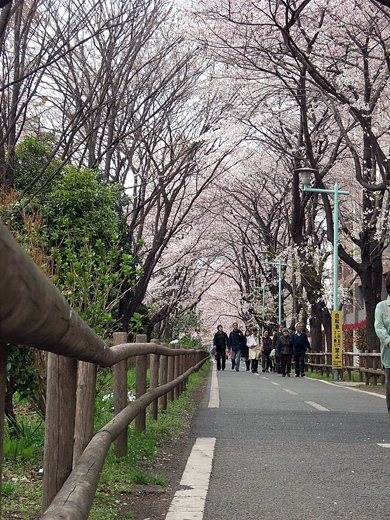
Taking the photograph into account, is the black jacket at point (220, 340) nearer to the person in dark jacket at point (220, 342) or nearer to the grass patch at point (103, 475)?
the person in dark jacket at point (220, 342)

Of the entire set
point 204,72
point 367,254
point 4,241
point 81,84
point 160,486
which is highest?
point 204,72

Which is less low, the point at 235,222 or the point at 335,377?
the point at 235,222

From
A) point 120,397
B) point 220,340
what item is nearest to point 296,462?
point 120,397

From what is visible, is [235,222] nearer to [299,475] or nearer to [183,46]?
[183,46]

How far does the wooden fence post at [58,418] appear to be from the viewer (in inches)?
114

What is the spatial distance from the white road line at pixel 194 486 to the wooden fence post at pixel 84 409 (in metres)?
0.71

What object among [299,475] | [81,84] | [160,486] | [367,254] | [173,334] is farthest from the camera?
[173,334]

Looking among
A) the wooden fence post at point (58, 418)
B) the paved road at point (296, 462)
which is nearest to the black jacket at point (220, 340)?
the paved road at point (296, 462)

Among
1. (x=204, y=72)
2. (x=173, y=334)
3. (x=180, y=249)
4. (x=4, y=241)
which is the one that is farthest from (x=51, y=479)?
(x=173, y=334)

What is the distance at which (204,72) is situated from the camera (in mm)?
19500

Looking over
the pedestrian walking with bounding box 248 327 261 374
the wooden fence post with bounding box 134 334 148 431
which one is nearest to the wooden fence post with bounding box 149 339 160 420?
the wooden fence post with bounding box 134 334 148 431

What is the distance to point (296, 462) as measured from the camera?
6.25m

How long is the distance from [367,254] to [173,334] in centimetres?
2919

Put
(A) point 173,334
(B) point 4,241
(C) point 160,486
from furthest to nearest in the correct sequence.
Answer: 1. (A) point 173,334
2. (C) point 160,486
3. (B) point 4,241
